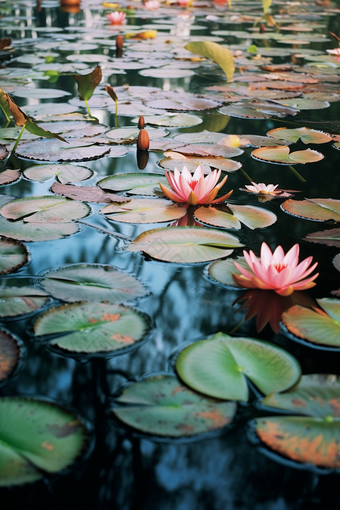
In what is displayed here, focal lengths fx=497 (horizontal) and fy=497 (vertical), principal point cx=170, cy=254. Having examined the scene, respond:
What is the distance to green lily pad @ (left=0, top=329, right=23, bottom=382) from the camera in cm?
94

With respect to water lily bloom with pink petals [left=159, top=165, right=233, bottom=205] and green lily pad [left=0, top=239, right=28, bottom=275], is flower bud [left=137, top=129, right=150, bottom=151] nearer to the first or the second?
water lily bloom with pink petals [left=159, top=165, right=233, bottom=205]

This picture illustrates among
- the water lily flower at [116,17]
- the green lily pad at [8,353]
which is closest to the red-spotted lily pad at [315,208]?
the green lily pad at [8,353]

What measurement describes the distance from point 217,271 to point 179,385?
17.2 inches

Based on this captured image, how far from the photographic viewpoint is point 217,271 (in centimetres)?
129

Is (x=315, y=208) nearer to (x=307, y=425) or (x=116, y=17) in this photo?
(x=307, y=425)

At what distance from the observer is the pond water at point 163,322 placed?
762mm

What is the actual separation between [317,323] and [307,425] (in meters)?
0.32

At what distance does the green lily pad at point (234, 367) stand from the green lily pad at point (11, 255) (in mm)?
538

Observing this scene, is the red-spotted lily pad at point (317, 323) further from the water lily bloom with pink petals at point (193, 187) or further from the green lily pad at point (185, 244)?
the water lily bloom with pink petals at point (193, 187)

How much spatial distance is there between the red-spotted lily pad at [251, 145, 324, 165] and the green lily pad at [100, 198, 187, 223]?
0.64m

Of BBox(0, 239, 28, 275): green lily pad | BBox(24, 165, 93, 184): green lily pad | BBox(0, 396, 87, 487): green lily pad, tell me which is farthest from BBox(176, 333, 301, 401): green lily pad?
BBox(24, 165, 93, 184): green lily pad

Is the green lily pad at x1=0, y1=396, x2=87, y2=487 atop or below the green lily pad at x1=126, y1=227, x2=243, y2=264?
below

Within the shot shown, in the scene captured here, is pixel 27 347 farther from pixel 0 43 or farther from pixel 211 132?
pixel 0 43

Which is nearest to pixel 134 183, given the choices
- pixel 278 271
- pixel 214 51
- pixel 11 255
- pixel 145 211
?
pixel 145 211
